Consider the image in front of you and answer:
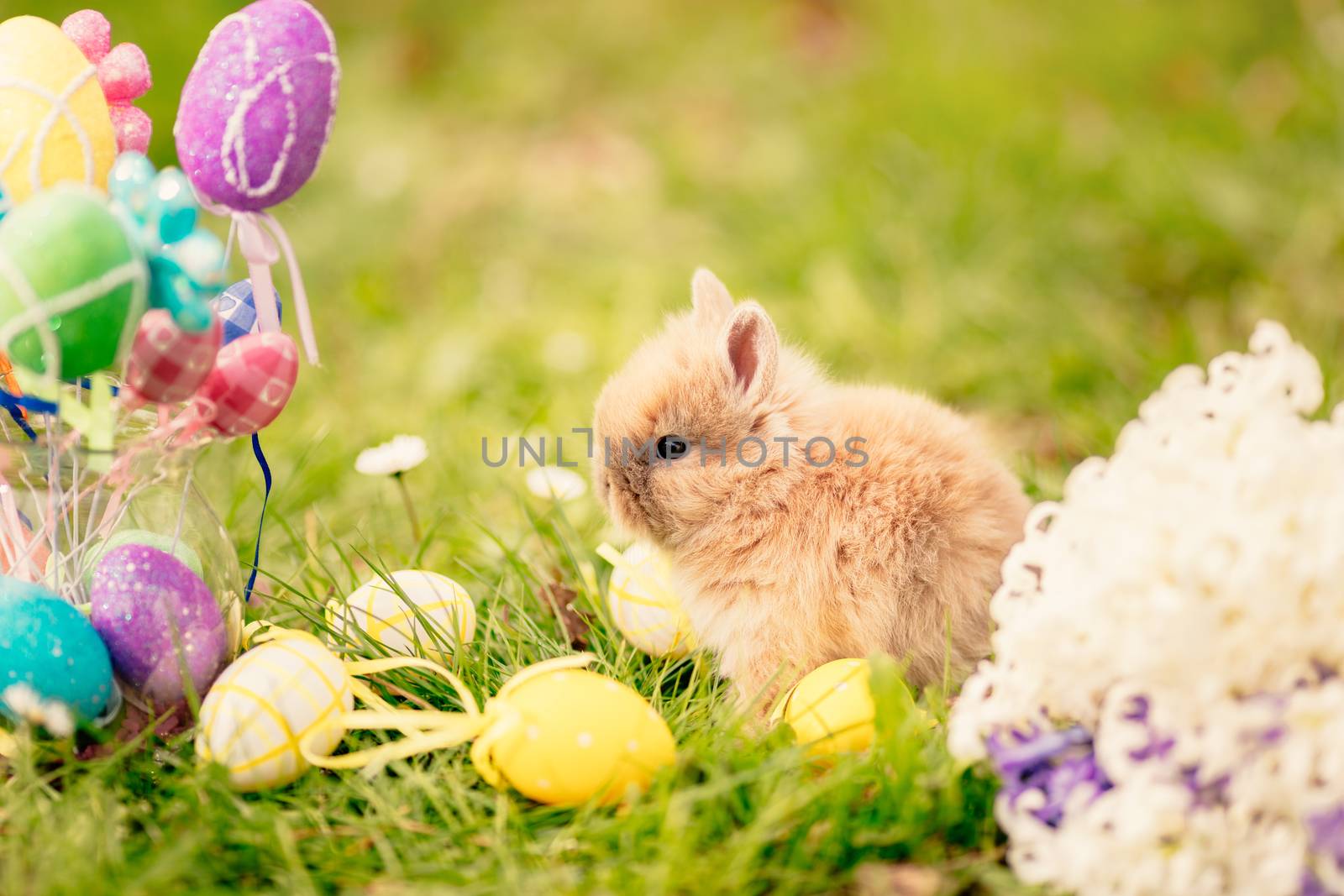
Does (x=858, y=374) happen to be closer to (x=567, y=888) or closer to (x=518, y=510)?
(x=518, y=510)

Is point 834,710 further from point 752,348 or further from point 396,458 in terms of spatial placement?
point 396,458

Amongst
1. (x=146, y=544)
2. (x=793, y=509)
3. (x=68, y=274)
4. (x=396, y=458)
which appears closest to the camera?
(x=68, y=274)

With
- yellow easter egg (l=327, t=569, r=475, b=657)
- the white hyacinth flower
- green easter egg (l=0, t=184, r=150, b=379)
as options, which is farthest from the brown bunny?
green easter egg (l=0, t=184, r=150, b=379)

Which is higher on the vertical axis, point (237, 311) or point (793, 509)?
point (237, 311)

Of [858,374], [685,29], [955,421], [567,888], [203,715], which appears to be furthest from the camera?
[685,29]

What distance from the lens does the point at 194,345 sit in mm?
1665

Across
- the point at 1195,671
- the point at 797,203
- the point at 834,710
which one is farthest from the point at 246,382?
the point at 797,203

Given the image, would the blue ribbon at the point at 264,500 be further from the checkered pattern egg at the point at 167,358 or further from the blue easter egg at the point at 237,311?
the checkered pattern egg at the point at 167,358

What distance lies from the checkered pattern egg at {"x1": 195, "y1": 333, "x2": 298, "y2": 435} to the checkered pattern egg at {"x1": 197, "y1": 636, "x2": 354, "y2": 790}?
41 cm

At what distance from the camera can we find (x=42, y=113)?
5.85ft

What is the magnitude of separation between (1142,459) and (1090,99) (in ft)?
16.0

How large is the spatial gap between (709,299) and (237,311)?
0.98 metres

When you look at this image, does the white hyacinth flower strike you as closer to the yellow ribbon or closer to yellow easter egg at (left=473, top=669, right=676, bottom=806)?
the yellow ribbon

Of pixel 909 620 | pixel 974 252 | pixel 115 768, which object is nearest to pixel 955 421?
pixel 909 620
